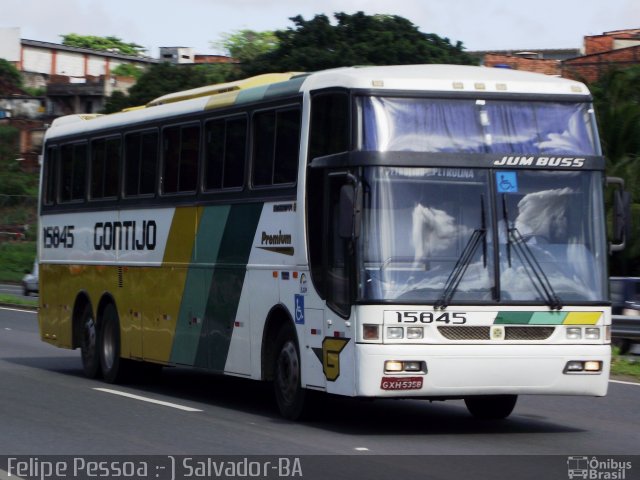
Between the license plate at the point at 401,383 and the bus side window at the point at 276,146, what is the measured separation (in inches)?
96.9

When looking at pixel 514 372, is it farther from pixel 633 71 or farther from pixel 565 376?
pixel 633 71

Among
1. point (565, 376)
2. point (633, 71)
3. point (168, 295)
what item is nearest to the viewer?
point (565, 376)

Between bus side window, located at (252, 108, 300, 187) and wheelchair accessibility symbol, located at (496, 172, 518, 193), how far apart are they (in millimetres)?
2057

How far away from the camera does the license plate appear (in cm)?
1145

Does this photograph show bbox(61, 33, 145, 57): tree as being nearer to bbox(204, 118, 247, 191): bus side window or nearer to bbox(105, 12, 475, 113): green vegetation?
bbox(105, 12, 475, 113): green vegetation

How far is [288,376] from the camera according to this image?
13047mm

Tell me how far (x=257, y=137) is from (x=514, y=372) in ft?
12.9

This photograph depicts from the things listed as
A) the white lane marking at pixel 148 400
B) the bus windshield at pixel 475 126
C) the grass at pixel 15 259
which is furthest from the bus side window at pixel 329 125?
the grass at pixel 15 259

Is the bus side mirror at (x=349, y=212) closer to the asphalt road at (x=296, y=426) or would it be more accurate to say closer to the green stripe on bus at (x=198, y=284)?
the asphalt road at (x=296, y=426)

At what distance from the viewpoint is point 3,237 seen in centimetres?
7219

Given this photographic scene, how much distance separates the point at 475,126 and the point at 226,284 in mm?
3804
